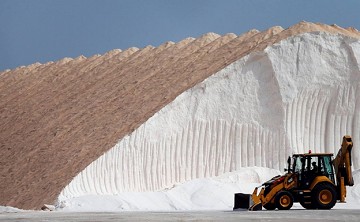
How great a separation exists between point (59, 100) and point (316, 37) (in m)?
20.9

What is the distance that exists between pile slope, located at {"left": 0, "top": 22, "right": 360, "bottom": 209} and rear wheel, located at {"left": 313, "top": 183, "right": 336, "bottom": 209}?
37.5 ft

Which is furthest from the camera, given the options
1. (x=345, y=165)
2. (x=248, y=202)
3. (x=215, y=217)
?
(x=345, y=165)

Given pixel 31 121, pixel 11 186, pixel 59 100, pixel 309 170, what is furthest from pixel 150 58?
pixel 309 170

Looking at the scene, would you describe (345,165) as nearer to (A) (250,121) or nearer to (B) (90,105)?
(A) (250,121)

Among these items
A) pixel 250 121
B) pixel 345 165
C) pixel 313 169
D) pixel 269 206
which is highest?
pixel 250 121

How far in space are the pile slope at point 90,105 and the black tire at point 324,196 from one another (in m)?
11.4

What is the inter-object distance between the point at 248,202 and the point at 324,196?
7.08ft

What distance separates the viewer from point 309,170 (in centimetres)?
1914

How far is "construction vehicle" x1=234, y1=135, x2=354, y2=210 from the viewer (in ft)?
61.3

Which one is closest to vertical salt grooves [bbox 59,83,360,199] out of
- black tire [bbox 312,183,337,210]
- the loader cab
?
the loader cab

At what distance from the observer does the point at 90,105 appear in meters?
40.9

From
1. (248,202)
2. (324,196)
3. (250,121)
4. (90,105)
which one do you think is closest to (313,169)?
(324,196)

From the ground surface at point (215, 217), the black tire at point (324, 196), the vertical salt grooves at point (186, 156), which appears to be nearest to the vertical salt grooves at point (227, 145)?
the vertical salt grooves at point (186, 156)

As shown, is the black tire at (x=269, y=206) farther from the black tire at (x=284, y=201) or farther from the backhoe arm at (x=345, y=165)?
the backhoe arm at (x=345, y=165)
